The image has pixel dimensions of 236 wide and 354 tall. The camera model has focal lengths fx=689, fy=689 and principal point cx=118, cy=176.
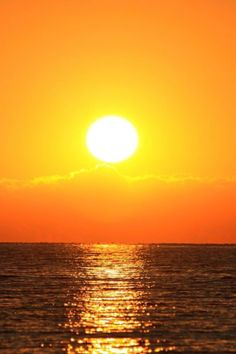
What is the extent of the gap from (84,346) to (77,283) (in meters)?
70.2

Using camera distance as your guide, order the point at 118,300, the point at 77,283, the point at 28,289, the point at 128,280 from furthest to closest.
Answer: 1. the point at 128,280
2. the point at 77,283
3. the point at 28,289
4. the point at 118,300

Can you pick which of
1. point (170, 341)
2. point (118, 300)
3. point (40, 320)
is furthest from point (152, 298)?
point (170, 341)

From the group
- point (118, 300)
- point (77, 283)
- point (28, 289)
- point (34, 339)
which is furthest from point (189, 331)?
point (77, 283)

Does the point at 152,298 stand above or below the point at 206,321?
above

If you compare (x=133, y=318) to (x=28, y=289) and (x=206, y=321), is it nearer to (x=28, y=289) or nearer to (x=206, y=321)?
(x=206, y=321)

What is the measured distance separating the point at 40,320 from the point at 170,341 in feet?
58.2

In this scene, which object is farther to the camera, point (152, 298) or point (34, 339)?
point (152, 298)

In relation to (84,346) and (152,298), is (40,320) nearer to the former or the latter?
(84,346)

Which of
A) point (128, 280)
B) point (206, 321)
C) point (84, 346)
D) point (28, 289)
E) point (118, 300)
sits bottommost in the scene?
point (84, 346)

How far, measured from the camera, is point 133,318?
75.9m

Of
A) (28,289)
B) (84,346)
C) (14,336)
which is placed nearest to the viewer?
(84,346)

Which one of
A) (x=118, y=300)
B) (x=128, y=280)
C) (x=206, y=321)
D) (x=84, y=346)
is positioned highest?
(x=128, y=280)

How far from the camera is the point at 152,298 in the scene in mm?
98688

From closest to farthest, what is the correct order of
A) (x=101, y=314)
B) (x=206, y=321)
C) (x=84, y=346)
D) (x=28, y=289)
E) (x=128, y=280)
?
1. (x=84, y=346)
2. (x=206, y=321)
3. (x=101, y=314)
4. (x=28, y=289)
5. (x=128, y=280)
